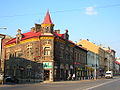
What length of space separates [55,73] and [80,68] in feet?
61.9

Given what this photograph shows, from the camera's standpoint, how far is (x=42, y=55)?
49969mm

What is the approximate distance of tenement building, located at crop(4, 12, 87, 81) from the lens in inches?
1949

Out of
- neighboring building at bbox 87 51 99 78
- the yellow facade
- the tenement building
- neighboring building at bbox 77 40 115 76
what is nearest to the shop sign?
the tenement building

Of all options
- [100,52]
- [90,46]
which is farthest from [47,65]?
[100,52]

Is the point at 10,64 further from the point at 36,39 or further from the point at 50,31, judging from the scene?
the point at 50,31

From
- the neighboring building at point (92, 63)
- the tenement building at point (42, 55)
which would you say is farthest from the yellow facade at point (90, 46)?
the tenement building at point (42, 55)

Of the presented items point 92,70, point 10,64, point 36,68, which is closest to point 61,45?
point 36,68

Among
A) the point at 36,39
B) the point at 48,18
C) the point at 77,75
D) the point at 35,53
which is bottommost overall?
the point at 77,75

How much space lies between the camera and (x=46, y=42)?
50281mm

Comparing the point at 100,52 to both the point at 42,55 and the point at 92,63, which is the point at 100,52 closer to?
the point at 92,63

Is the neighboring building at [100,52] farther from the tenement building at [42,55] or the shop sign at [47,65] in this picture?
the shop sign at [47,65]

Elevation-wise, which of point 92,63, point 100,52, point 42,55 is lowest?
point 92,63

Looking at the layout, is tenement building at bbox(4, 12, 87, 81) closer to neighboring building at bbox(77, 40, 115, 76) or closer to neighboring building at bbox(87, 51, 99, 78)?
neighboring building at bbox(87, 51, 99, 78)

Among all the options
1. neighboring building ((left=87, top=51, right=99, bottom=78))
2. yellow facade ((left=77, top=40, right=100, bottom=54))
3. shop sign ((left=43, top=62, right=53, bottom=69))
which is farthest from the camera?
yellow facade ((left=77, top=40, right=100, bottom=54))
